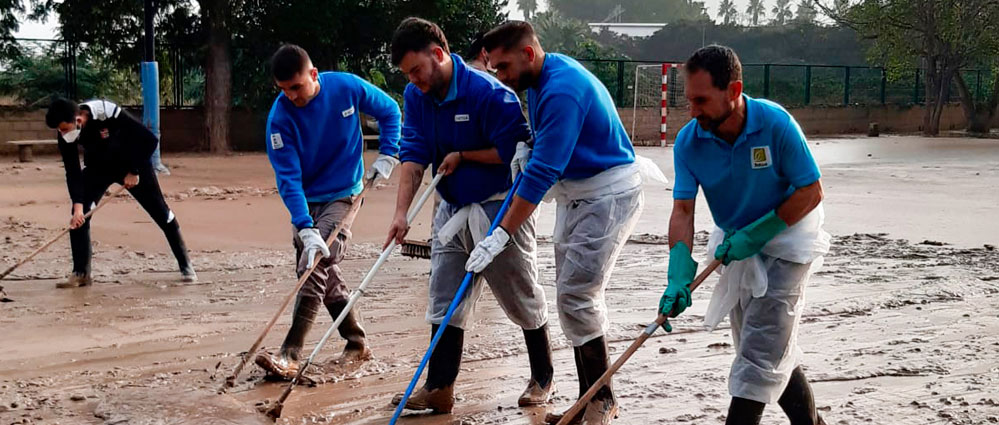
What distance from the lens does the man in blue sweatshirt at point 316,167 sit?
5.18m

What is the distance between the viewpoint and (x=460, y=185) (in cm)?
471

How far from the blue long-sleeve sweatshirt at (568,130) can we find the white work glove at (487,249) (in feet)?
0.62

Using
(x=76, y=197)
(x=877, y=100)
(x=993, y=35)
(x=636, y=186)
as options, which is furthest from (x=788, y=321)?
(x=877, y=100)

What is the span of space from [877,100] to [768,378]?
31319 mm

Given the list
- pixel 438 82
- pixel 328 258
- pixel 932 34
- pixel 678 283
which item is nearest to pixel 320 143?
pixel 328 258

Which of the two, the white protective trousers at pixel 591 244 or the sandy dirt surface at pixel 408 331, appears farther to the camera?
the sandy dirt surface at pixel 408 331

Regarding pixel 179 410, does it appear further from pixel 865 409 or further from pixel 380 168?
pixel 865 409

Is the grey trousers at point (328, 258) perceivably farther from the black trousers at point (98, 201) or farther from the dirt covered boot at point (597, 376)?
the black trousers at point (98, 201)

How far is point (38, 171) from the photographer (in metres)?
15.1

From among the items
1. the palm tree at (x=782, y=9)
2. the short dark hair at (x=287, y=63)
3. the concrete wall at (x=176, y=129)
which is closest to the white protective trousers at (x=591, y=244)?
the short dark hair at (x=287, y=63)

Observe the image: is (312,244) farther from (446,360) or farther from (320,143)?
(446,360)

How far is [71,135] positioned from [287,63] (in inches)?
119

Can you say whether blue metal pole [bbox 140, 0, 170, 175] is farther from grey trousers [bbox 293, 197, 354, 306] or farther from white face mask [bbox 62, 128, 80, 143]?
grey trousers [bbox 293, 197, 354, 306]

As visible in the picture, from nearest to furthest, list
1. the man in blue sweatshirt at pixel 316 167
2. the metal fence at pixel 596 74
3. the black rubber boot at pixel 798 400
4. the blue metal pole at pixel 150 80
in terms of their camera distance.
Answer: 1. the black rubber boot at pixel 798 400
2. the man in blue sweatshirt at pixel 316 167
3. the blue metal pole at pixel 150 80
4. the metal fence at pixel 596 74
